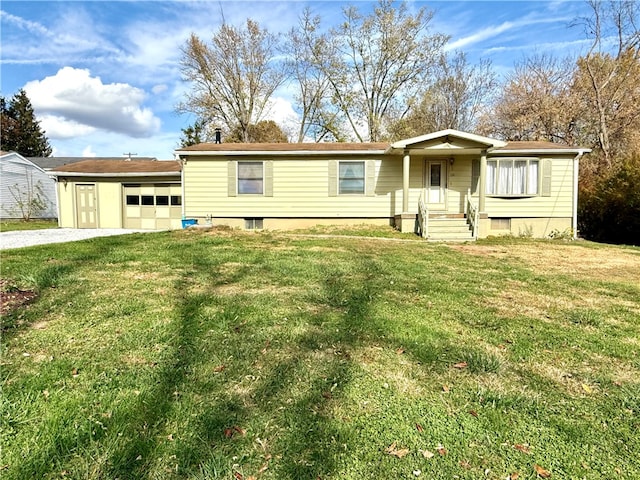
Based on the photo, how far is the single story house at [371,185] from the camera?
12023 millimetres

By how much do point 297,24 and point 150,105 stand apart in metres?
10.5

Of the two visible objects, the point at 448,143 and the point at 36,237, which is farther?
the point at 448,143

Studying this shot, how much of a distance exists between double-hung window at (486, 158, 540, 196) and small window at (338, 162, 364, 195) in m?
4.20

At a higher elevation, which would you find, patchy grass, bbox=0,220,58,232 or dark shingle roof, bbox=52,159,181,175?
dark shingle roof, bbox=52,159,181,175

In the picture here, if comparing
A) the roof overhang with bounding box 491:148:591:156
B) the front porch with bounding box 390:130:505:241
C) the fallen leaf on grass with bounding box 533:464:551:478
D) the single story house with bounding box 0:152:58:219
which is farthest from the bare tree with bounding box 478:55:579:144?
the single story house with bounding box 0:152:58:219

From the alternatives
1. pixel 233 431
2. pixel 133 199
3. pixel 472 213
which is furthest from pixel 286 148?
pixel 233 431

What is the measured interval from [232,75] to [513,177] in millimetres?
19059

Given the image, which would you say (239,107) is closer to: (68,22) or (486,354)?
(68,22)

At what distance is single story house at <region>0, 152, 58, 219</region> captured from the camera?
66.3 ft

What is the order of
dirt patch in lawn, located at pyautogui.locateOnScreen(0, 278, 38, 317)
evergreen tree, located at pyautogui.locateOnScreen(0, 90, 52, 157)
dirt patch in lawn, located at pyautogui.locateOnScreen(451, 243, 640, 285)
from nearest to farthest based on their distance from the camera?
1. dirt patch in lawn, located at pyautogui.locateOnScreen(0, 278, 38, 317)
2. dirt patch in lawn, located at pyautogui.locateOnScreen(451, 243, 640, 285)
3. evergreen tree, located at pyautogui.locateOnScreen(0, 90, 52, 157)

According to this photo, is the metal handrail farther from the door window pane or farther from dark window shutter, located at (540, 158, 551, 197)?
dark window shutter, located at (540, 158, 551, 197)

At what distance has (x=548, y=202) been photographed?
12102 mm

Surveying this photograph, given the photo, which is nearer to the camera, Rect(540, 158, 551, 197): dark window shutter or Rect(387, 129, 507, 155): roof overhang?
Rect(387, 129, 507, 155): roof overhang

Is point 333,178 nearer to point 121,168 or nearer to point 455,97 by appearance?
point 121,168
